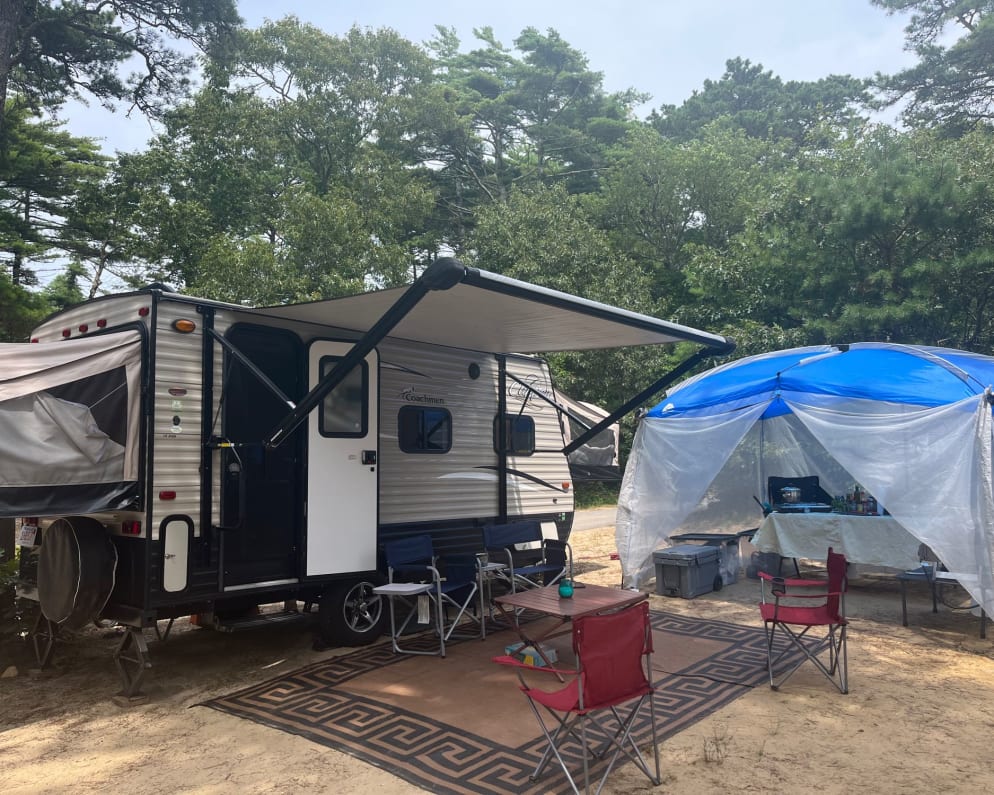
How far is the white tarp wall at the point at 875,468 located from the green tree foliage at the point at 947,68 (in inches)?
652

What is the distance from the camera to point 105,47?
1448cm

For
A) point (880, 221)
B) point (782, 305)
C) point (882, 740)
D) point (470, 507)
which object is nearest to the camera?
point (882, 740)

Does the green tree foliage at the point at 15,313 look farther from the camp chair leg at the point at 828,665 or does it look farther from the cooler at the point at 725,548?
the camp chair leg at the point at 828,665

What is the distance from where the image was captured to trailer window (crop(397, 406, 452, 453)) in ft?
21.4

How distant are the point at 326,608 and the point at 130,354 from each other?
7.47ft

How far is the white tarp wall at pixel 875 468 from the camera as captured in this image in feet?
20.0

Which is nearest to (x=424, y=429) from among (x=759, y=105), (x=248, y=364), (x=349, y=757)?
(x=248, y=364)

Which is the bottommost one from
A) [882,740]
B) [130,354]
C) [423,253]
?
[882,740]

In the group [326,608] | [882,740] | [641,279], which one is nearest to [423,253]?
[641,279]

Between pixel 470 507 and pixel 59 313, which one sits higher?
pixel 59 313

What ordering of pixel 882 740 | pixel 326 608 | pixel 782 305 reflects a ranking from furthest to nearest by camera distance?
pixel 782 305 < pixel 326 608 < pixel 882 740

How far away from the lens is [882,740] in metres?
4.01

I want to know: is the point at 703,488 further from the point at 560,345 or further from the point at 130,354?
the point at 130,354

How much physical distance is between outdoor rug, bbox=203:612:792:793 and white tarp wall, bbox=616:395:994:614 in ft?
5.56
